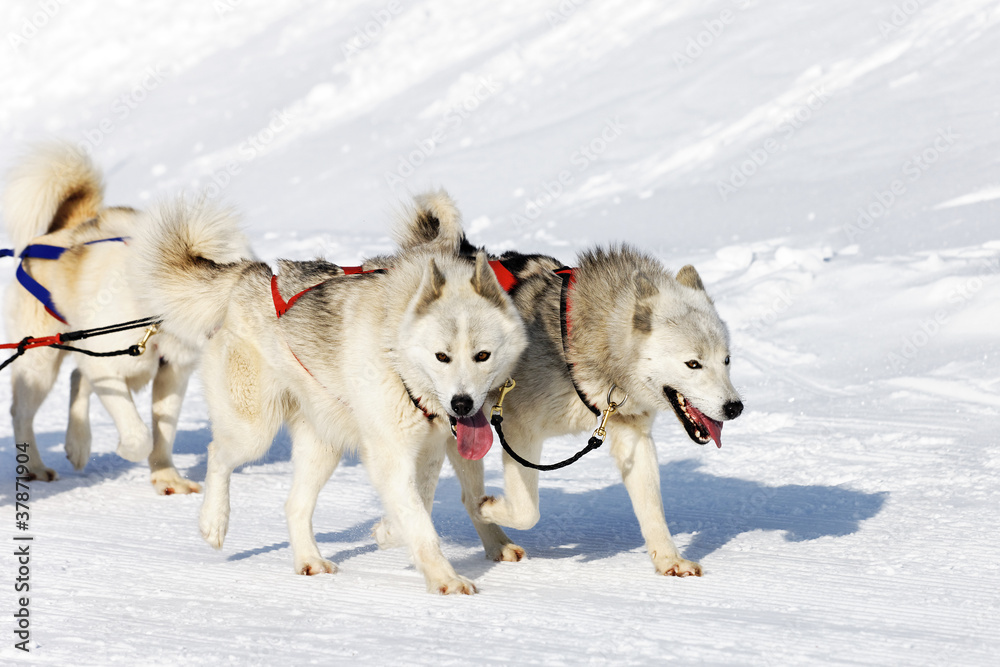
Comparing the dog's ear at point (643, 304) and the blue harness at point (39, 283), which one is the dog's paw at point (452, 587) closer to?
the dog's ear at point (643, 304)

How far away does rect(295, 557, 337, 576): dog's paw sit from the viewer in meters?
4.25

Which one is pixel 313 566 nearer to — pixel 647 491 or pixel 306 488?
pixel 306 488

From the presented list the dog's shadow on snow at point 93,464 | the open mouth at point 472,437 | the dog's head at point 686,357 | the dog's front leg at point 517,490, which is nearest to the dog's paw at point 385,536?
the dog's front leg at point 517,490

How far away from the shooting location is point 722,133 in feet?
45.2

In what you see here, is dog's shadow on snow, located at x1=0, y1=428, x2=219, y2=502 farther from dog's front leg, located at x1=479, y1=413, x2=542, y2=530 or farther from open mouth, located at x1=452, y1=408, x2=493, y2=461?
open mouth, located at x1=452, y1=408, x2=493, y2=461

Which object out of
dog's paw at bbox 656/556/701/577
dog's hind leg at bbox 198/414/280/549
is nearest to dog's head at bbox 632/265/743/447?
dog's paw at bbox 656/556/701/577

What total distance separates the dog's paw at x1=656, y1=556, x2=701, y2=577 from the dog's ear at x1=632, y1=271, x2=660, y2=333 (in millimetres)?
941

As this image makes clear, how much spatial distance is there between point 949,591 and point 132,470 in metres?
4.92

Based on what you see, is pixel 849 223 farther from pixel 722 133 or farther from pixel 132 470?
pixel 132 470

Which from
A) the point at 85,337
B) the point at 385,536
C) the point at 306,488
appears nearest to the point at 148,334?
the point at 85,337

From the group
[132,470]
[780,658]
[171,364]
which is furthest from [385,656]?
[132,470]

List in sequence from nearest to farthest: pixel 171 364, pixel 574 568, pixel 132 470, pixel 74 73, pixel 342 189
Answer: pixel 574 568
pixel 171 364
pixel 132 470
pixel 342 189
pixel 74 73

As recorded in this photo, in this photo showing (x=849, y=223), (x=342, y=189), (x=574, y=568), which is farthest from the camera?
(x=342, y=189)

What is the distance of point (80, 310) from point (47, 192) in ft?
3.32
